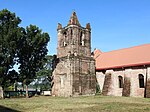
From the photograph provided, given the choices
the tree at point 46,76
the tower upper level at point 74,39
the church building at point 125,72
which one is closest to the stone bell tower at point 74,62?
the tower upper level at point 74,39

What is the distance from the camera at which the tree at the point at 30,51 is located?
3441cm

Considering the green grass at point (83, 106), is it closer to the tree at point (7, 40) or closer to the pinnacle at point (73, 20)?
the tree at point (7, 40)

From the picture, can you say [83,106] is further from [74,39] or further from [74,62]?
[74,39]

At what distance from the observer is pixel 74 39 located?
117ft

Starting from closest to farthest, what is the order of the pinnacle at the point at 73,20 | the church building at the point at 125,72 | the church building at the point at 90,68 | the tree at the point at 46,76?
the church building at the point at 125,72
the church building at the point at 90,68
the pinnacle at the point at 73,20
the tree at the point at 46,76

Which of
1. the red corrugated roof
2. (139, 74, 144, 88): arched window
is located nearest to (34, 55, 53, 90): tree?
the red corrugated roof

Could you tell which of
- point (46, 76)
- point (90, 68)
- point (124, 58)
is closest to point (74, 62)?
point (90, 68)

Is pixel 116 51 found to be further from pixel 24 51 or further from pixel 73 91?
pixel 24 51

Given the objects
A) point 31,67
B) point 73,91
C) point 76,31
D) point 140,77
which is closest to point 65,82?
point 73,91

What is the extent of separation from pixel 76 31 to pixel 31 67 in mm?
8886

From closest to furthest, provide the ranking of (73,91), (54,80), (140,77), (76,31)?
(140,77)
(73,91)
(76,31)
(54,80)

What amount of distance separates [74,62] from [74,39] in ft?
12.0

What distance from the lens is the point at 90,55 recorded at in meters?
38.0

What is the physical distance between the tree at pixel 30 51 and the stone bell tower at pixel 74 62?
3297 mm
